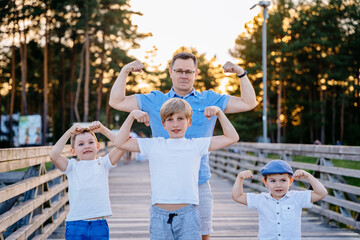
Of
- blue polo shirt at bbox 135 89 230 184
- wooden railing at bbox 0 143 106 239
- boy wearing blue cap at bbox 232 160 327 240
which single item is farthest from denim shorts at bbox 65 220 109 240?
boy wearing blue cap at bbox 232 160 327 240

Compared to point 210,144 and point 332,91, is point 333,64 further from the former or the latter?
point 210,144

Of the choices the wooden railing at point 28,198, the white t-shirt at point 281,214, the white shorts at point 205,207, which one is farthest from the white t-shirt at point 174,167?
the wooden railing at point 28,198

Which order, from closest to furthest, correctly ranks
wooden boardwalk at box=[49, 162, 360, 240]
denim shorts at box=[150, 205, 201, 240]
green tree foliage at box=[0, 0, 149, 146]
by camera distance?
denim shorts at box=[150, 205, 201, 240]
wooden boardwalk at box=[49, 162, 360, 240]
green tree foliage at box=[0, 0, 149, 146]

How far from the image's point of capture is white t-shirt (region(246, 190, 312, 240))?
3.41 metres

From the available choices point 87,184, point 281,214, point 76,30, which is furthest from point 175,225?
point 76,30

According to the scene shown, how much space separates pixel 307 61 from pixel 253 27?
233 inches

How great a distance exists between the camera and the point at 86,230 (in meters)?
3.53

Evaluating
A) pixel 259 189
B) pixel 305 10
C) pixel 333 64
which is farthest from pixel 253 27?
pixel 259 189

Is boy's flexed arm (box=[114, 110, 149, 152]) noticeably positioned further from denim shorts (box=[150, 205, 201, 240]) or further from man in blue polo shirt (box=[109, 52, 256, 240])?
denim shorts (box=[150, 205, 201, 240])

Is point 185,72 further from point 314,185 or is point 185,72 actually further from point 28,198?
point 28,198

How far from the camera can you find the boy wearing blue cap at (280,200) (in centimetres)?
341

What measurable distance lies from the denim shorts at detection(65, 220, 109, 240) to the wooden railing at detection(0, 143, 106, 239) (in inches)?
22.3

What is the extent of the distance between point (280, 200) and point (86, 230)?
1445 mm

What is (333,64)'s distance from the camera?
136ft
